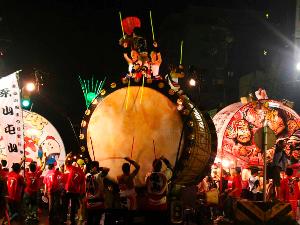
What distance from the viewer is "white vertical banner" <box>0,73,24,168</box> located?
12.9m

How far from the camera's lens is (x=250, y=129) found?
1864 centimetres

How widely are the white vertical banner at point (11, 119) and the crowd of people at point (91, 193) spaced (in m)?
0.38

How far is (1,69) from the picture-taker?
2478cm

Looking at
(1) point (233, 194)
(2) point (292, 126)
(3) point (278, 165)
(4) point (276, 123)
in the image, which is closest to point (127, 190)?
(3) point (278, 165)

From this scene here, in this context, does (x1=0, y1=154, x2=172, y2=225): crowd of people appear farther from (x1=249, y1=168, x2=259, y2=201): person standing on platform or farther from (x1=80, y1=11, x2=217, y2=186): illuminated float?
(x1=249, y1=168, x2=259, y2=201): person standing on platform

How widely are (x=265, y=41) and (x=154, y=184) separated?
33.0m

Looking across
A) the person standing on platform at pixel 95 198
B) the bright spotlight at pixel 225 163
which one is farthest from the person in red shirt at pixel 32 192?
the bright spotlight at pixel 225 163

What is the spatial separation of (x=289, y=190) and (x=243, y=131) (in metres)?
4.51

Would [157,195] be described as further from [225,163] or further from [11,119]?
[225,163]

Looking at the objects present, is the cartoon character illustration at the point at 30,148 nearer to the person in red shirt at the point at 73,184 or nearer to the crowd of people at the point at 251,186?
the person in red shirt at the point at 73,184

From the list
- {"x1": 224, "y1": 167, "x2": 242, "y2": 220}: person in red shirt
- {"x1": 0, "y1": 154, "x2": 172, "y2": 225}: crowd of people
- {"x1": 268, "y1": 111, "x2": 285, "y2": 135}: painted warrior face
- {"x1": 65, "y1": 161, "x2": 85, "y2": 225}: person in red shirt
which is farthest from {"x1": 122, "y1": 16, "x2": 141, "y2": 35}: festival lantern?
{"x1": 268, "y1": 111, "x2": 285, "y2": 135}: painted warrior face

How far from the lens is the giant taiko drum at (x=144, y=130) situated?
12547 millimetres

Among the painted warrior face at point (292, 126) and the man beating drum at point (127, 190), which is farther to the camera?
the painted warrior face at point (292, 126)

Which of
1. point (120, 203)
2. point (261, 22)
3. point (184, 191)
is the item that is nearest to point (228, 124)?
point (184, 191)
